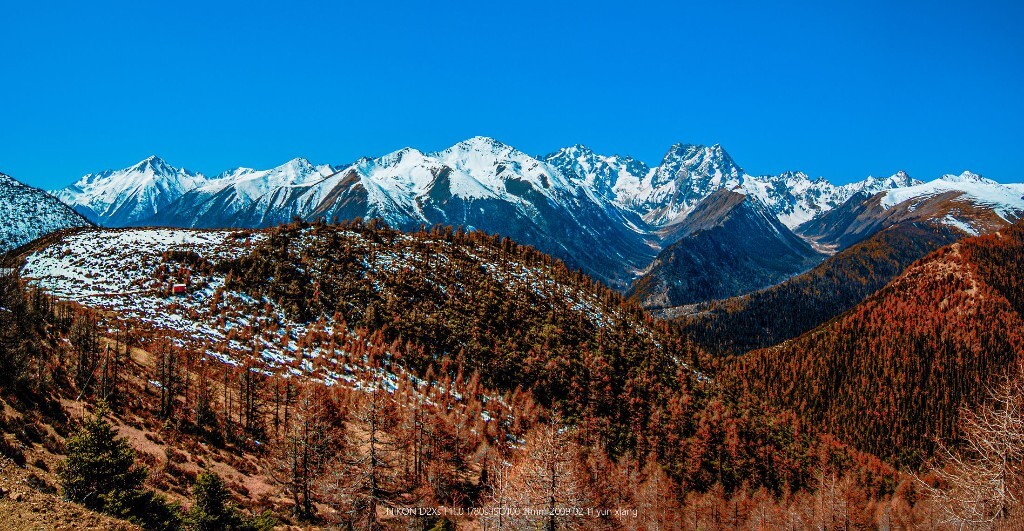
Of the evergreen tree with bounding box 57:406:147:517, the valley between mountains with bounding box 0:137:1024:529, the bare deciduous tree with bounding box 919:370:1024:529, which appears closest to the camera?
the bare deciduous tree with bounding box 919:370:1024:529

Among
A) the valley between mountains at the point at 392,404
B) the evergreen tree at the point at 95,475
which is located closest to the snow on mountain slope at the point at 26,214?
the valley between mountains at the point at 392,404

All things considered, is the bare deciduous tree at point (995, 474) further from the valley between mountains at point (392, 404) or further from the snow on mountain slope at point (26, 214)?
the snow on mountain slope at point (26, 214)

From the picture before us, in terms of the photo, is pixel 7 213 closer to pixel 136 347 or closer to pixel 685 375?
pixel 136 347

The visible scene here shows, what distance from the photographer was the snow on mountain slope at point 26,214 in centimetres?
15725

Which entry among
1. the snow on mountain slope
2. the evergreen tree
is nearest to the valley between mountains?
the evergreen tree

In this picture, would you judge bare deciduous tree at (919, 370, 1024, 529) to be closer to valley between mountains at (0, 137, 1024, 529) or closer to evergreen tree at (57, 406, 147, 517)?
valley between mountains at (0, 137, 1024, 529)

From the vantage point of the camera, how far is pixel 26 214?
170 metres

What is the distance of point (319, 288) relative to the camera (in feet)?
265

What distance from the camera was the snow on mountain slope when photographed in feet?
516

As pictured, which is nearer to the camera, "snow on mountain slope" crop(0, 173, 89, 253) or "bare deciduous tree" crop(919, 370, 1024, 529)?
"bare deciduous tree" crop(919, 370, 1024, 529)

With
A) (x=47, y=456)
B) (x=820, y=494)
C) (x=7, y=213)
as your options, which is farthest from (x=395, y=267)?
(x=7, y=213)

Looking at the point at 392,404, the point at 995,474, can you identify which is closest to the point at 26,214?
the point at 392,404

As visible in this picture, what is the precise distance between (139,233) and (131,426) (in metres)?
60.6

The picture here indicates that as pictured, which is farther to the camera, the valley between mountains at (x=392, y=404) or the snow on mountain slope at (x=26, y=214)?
the snow on mountain slope at (x=26, y=214)
